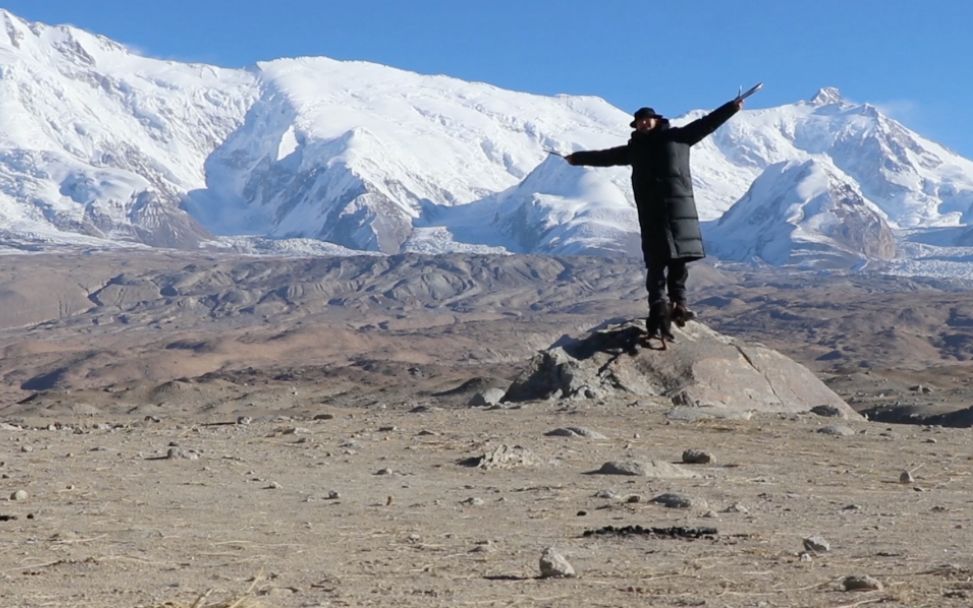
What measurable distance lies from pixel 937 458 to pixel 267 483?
15.7 feet

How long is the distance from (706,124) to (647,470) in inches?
109

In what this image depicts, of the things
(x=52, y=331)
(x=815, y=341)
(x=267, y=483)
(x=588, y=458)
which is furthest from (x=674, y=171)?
(x=52, y=331)

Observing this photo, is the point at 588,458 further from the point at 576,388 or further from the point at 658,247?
the point at 576,388

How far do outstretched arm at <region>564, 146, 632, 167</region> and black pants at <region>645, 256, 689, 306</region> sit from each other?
877 mm

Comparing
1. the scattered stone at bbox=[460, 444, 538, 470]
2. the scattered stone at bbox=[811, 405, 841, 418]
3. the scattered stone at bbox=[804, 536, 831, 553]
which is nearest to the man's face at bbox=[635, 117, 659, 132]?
the scattered stone at bbox=[460, 444, 538, 470]

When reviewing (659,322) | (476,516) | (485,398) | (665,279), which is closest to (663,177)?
(665,279)

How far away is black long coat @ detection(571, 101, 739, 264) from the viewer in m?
11.9

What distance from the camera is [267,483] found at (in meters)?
9.95

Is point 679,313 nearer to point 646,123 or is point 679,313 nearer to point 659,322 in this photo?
point 659,322

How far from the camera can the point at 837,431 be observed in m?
12.9

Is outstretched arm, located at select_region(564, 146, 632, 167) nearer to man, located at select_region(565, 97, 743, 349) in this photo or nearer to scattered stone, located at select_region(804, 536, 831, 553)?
man, located at select_region(565, 97, 743, 349)

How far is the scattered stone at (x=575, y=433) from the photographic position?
12.4 m

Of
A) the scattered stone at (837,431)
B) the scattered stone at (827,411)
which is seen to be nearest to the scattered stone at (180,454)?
the scattered stone at (837,431)

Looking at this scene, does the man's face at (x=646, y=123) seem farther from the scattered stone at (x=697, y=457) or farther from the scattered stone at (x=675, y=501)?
the scattered stone at (x=675, y=501)
